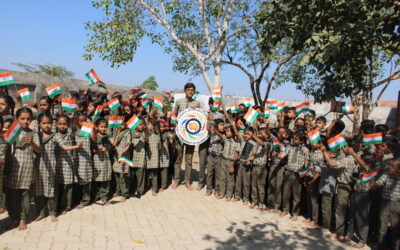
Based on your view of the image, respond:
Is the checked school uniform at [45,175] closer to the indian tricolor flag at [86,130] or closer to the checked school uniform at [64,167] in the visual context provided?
the checked school uniform at [64,167]

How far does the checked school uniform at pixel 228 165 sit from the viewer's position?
6316 mm

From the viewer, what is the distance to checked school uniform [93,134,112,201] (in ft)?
18.3

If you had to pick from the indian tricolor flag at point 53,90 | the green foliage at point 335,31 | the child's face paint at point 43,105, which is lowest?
the child's face paint at point 43,105

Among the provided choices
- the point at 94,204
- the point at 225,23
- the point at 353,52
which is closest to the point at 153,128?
the point at 94,204

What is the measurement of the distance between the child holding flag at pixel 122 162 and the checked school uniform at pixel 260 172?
92.1 inches

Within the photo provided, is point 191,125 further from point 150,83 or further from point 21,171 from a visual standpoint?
point 150,83

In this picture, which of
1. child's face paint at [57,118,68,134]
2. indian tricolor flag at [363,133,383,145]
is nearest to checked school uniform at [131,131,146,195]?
child's face paint at [57,118,68,134]

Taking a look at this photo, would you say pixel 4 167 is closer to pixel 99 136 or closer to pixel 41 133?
pixel 41 133

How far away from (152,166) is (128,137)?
866mm

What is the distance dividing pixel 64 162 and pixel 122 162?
1.12m

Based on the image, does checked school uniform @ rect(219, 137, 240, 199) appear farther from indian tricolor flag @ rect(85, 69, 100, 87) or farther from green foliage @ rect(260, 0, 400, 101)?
indian tricolor flag @ rect(85, 69, 100, 87)

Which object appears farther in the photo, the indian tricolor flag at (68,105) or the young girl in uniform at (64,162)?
the indian tricolor flag at (68,105)

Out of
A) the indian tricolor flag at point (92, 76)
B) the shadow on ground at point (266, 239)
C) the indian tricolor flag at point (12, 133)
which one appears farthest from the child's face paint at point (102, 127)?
the shadow on ground at point (266, 239)

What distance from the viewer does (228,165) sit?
6.44 meters
